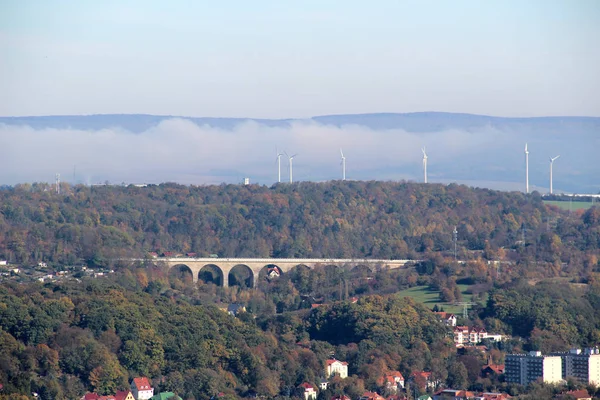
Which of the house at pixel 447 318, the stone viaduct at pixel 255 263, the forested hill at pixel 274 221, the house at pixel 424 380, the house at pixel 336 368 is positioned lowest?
the house at pixel 424 380

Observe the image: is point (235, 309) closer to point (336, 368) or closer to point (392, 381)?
point (336, 368)

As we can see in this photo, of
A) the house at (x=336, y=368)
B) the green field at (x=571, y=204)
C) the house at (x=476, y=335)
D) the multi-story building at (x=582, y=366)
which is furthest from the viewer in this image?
the green field at (x=571, y=204)

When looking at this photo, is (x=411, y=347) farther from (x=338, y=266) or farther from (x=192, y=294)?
(x=338, y=266)

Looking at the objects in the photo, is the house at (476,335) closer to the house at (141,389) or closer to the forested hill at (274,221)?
the house at (141,389)

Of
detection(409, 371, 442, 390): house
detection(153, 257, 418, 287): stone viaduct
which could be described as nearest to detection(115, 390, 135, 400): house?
detection(409, 371, 442, 390): house

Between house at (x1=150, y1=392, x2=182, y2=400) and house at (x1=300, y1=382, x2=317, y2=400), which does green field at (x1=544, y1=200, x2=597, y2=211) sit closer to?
house at (x1=300, y1=382, x2=317, y2=400)

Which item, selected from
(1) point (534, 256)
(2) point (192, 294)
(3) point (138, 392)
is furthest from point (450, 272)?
(3) point (138, 392)

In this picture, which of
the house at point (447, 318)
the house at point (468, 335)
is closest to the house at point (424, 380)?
the house at point (468, 335)
